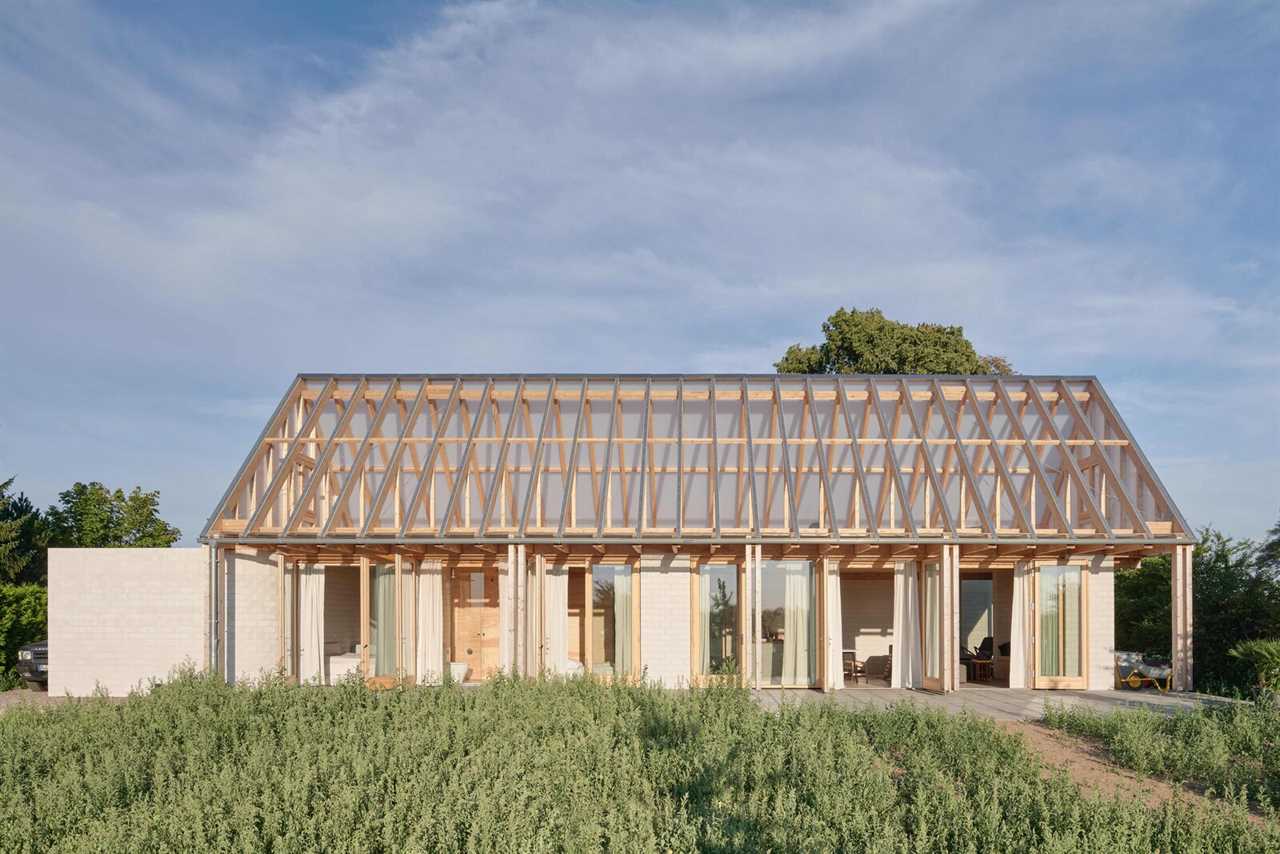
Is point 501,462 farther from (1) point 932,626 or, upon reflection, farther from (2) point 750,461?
(1) point 932,626

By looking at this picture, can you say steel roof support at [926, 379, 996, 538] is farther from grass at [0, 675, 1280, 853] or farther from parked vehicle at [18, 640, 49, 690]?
parked vehicle at [18, 640, 49, 690]

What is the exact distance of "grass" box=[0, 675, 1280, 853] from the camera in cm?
700

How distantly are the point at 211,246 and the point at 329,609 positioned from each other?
9.40 m

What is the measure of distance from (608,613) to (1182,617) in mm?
10363

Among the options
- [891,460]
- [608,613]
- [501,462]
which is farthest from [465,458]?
[891,460]

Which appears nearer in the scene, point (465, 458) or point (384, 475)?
point (465, 458)

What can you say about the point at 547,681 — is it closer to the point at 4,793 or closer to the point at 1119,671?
the point at 4,793

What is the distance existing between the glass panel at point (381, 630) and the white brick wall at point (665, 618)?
4.72m

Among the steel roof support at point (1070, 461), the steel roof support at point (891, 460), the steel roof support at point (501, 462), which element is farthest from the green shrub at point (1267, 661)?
the steel roof support at point (501, 462)

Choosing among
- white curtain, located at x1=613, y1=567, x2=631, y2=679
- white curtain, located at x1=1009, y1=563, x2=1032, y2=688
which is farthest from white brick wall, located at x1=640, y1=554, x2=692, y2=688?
white curtain, located at x1=1009, y1=563, x2=1032, y2=688

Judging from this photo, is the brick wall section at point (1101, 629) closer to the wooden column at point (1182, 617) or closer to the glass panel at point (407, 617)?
the wooden column at point (1182, 617)

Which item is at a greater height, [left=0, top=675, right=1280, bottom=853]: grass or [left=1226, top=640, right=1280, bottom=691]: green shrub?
[left=0, top=675, right=1280, bottom=853]: grass

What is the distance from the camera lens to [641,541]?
647 inches

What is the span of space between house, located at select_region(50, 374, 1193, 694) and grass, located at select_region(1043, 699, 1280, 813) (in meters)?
4.18
